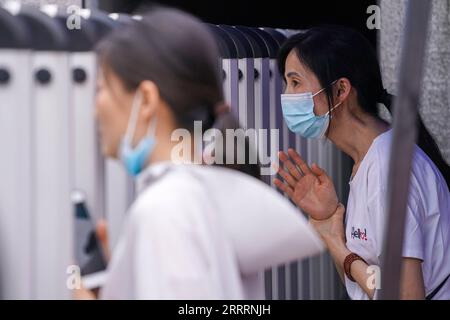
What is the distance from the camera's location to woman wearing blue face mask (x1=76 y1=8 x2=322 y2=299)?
216 centimetres

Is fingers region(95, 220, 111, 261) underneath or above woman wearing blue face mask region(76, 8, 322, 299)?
underneath

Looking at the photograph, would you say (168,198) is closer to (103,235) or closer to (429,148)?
(103,235)

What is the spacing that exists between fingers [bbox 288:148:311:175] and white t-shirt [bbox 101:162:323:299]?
1606 mm

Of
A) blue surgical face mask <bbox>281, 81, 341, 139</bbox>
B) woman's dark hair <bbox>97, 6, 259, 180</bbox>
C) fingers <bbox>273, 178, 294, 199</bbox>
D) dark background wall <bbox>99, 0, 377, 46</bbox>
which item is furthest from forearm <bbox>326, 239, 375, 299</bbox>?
woman's dark hair <bbox>97, 6, 259, 180</bbox>

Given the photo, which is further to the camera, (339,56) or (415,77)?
(339,56)

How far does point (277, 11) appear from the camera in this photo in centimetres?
495

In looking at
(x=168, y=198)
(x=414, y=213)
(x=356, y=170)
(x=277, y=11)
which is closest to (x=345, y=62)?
(x=356, y=170)

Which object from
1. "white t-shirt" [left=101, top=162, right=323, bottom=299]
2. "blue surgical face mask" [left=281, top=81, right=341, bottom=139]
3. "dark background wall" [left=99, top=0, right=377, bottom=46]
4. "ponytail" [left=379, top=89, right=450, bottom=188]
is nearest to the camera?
"white t-shirt" [left=101, top=162, right=323, bottom=299]

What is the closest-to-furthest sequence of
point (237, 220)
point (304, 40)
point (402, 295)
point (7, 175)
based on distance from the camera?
point (237, 220) < point (7, 175) < point (402, 295) < point (304, 40)

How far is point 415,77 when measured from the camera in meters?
2.26

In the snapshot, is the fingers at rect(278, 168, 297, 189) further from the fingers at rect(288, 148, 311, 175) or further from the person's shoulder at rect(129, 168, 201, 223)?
the person's shoulder at rect(129, 168, 201, 223)

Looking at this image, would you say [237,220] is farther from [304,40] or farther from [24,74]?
[304,40]

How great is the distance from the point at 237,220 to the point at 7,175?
0.68 metres
